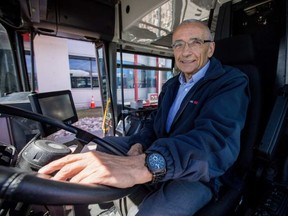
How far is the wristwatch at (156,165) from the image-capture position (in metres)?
0.60

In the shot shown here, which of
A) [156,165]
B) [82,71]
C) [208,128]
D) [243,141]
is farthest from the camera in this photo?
[82,71]

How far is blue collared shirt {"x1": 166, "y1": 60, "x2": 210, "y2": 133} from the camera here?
3.72ft

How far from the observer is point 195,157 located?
2.14ft

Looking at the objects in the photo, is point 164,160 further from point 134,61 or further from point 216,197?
point 134,61

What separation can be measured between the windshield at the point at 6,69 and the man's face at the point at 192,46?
1988mm

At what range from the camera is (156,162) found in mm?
617

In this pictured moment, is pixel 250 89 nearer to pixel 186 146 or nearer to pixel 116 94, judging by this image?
pixel 186 146

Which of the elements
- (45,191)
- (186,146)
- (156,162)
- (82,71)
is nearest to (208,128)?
(186,146)

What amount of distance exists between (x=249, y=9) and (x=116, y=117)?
7.01ft

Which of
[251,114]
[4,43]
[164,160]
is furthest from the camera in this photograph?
[4,43]

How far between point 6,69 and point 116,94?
1.40 m

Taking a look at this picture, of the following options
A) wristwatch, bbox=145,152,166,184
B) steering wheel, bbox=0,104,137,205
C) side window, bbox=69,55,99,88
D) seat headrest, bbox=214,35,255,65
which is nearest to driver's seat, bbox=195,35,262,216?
seat headrest, bbox=214,35,255,65

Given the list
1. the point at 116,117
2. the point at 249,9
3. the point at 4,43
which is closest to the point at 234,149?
the point at 249,9

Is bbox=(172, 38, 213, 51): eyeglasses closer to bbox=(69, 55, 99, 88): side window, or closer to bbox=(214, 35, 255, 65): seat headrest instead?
bbox=(214, 35, 255, 65): seat headrest
